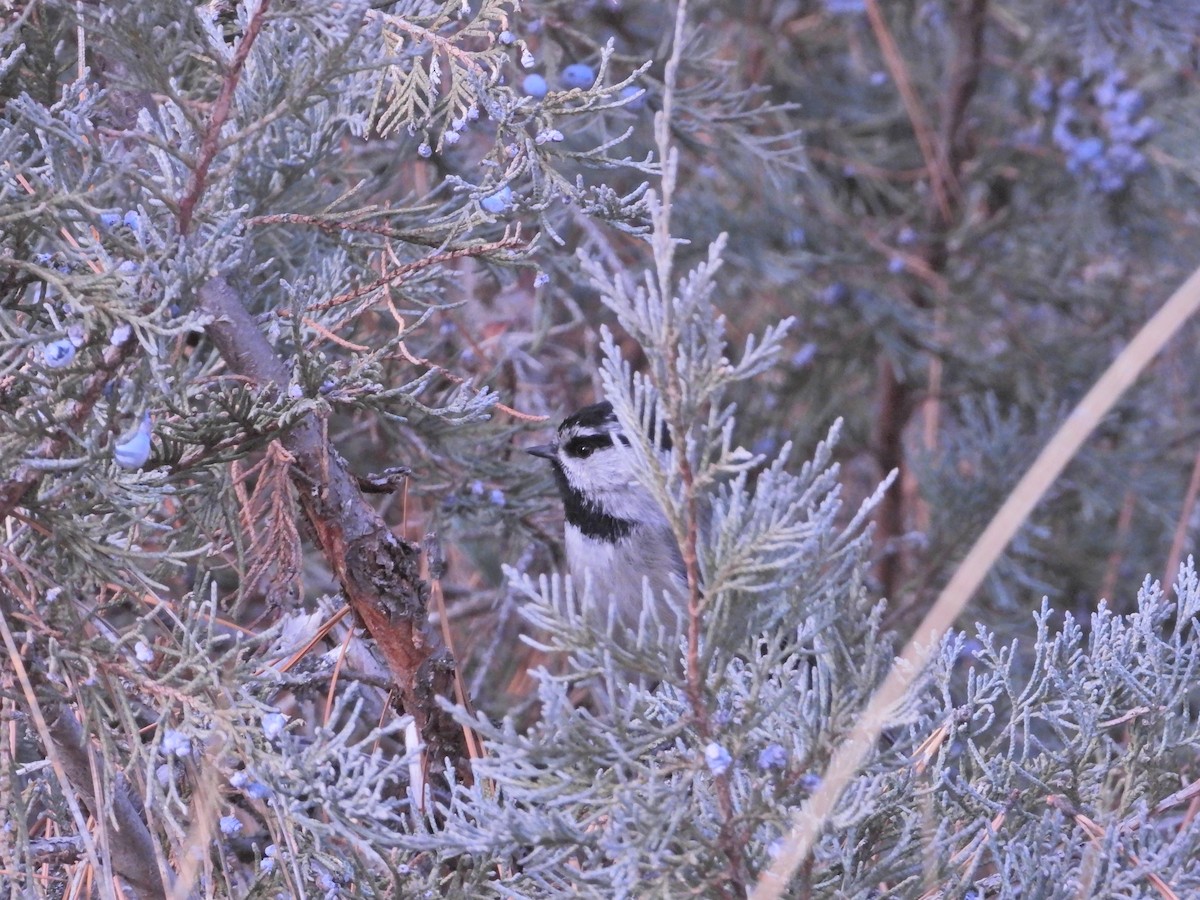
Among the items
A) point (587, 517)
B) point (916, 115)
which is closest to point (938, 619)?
point (587, 517)

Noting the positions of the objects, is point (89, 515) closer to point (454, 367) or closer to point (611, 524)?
point (454, 367)

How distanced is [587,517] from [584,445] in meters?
0.20

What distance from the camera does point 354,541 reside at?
2.04 metres

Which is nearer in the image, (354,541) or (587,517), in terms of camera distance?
(354,541)

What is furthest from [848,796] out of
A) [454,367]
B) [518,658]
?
[518,658]

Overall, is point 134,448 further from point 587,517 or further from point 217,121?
point 587,517

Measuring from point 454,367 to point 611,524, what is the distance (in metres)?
0.63

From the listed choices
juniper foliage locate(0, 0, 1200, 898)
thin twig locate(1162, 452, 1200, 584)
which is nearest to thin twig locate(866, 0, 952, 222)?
thin twig locate(1162, 452, 1200, 584)

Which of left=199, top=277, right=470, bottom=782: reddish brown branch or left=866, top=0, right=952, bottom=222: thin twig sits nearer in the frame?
left=199, top=277, right=470, bottom=782: reddish brown branch

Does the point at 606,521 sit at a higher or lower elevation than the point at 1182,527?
higher

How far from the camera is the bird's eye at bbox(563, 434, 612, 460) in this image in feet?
12.2

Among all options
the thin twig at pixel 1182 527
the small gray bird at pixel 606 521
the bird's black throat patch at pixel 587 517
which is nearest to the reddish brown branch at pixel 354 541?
the small gray bird at pixel 606 521

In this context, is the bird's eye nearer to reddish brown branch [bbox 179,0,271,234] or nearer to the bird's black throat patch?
the bird's black throat patch

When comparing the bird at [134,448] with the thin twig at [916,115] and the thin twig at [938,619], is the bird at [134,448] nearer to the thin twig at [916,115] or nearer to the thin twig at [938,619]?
the thin twig at [938,619]
